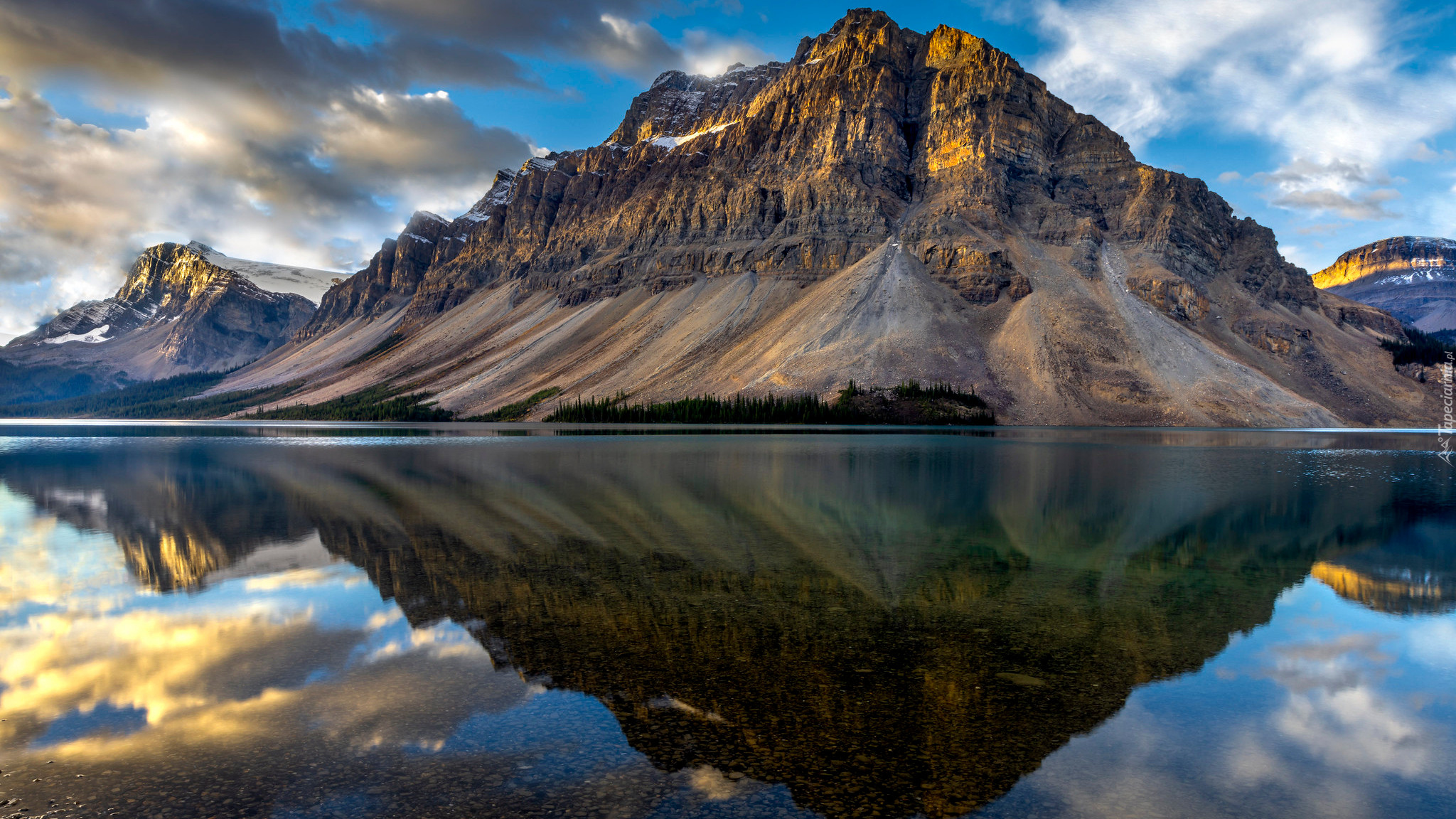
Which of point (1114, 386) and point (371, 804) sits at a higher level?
point (1114, 386)

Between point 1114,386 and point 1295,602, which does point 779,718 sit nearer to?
point 1295,602

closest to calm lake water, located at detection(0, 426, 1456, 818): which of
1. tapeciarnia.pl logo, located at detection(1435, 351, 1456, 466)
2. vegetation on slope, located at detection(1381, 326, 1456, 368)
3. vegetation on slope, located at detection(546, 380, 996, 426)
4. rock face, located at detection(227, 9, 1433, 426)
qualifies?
vegetation on slope, located at detection(546, 380, 996, 426)

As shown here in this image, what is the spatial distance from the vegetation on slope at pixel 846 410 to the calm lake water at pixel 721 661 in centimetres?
10044

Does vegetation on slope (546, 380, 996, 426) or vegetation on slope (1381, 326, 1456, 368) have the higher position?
vegetation on slope (1381, 326, 1456, 368)

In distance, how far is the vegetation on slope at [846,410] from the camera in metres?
129

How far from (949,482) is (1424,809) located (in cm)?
3091

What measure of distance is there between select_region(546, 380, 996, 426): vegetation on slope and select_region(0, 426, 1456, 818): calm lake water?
→ 10044 cm

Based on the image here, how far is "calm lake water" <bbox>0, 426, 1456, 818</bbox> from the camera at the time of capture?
316 inches

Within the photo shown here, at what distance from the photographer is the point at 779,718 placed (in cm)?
944

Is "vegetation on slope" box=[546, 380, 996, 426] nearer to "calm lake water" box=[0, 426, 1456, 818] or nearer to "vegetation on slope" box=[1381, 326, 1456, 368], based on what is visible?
"calm lake water" box=[0, 426, 1456, 818]

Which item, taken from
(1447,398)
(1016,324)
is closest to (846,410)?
(1016,324)

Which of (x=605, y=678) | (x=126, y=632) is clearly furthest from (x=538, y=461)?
(x=605, y=678)

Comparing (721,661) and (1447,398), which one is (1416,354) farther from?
(721,661)

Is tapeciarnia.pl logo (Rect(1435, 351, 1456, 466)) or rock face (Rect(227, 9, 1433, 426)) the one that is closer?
rock face (Rect(227, 9, 1433, 426))
